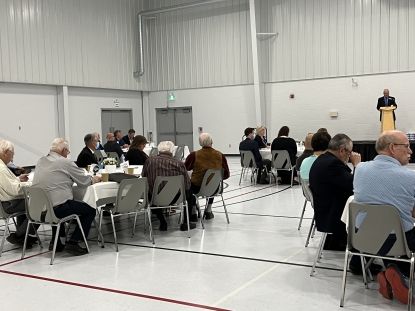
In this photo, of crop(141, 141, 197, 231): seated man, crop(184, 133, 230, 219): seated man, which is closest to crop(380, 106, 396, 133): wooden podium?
crop(184, 133, 230, 219): seated man

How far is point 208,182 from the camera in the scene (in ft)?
20.7

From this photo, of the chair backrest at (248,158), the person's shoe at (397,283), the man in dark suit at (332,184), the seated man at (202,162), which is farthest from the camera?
the chair backrest at (248,158)

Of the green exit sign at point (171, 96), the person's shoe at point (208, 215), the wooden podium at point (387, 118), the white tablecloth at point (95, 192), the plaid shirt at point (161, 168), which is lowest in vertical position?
the person's shoe at point (208, 215)

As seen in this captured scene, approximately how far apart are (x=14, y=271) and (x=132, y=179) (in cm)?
147

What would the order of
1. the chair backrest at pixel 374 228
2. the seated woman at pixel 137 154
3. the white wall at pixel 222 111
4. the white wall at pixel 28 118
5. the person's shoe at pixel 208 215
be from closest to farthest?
the chair backrest at pixel 374 228, the person's shoe at pixel 208 215, the seated woman at pixel 137 154, the white wall at pixel 28 118, the white wall at pixel 222 111

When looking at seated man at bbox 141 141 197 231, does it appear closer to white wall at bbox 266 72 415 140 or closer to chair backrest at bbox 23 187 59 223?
chair backrest at bbox 23 187 59 223

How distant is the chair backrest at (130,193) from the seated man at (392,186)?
258 cm

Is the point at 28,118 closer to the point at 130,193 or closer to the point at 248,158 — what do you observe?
the point at 248,158

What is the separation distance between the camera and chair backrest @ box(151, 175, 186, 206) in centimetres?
566

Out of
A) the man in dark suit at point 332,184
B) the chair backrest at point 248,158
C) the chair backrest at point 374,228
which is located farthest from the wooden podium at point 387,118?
the chair backrest at point 374,228

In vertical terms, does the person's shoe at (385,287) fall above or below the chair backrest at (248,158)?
below

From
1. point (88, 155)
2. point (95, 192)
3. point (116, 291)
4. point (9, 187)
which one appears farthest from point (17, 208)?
point (88, 155)

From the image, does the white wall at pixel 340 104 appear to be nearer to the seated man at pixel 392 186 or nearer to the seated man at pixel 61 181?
the seated man at pixel 61 181

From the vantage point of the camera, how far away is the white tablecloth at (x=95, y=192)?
5168 millimetres
